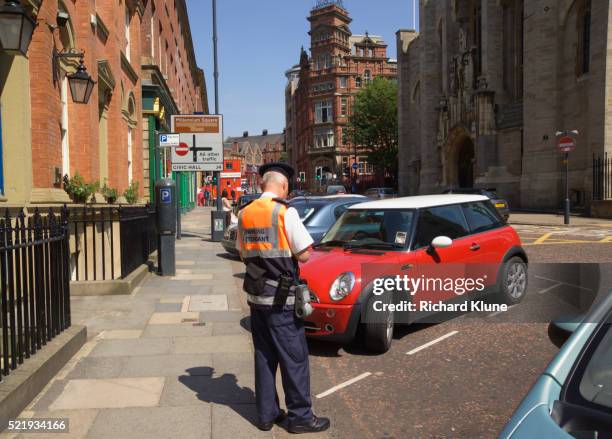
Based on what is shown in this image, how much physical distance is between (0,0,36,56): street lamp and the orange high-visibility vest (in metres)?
4.62

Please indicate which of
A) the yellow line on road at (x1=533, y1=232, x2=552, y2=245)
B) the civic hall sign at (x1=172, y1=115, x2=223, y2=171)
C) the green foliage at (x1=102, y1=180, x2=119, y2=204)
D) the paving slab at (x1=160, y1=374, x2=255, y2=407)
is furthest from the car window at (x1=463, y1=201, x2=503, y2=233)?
the civic hall sign at (x1=172, y1=115, x2=223, y2=171)

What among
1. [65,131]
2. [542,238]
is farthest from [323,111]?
[65,131]

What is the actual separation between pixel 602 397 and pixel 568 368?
22 centimetres

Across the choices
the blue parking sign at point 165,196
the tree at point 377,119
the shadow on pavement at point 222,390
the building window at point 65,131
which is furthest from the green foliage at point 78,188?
the tree at point 377,119

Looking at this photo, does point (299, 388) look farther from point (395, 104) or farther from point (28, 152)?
point (395, 104)

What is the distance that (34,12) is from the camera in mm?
8812

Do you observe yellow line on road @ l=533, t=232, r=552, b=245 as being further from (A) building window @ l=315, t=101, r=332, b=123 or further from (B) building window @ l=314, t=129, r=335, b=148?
(A) building window @ l=315, t=101, r=332, b=123

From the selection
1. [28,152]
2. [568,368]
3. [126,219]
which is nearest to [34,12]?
[28,152]

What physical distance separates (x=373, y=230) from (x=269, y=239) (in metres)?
3.03

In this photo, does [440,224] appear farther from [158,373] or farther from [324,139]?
[324,139]

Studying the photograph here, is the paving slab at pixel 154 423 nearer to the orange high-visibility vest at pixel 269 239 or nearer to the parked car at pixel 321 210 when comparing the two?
the orange high-visibility vest at pixel 269 239

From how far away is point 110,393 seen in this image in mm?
4527

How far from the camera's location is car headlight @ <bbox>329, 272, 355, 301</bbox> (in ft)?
18.2

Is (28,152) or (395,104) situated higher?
(395,104)
